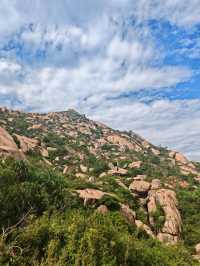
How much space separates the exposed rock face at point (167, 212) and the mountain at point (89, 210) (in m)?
0.19

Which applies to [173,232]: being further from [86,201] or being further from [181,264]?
[181,264]

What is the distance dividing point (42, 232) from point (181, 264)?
47.2 ft

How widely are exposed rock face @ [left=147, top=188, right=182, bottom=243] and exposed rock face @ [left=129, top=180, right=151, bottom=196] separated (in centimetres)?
195

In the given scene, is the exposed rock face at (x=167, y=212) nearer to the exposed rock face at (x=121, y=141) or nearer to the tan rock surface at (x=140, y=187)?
the tan rock surface at (x=140, y=187)

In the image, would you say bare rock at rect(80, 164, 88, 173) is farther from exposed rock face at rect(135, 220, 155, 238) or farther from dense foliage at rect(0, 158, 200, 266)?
dense foliage at rect(0, 158, 200, 266)

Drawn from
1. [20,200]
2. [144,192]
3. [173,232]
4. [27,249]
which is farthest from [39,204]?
[144,192]

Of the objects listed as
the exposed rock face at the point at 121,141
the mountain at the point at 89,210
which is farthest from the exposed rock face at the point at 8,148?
the exposed rock face at the point at 121,141

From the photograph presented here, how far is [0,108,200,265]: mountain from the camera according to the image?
70.1 ft

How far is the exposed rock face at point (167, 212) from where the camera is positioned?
52544 millimetres

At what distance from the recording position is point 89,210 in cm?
4244

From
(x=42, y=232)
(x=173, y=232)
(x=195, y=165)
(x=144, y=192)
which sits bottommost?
(x=42, y=232)

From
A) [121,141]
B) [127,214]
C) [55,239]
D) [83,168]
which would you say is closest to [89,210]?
[127,214]

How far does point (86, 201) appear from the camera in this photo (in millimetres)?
47188

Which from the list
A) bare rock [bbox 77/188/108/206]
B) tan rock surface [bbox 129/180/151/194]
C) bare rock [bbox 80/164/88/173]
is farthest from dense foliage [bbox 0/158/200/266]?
bare rock [bbox 80/164/88/173]
